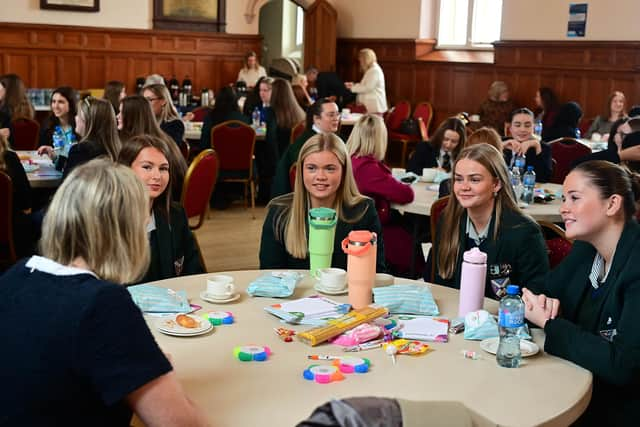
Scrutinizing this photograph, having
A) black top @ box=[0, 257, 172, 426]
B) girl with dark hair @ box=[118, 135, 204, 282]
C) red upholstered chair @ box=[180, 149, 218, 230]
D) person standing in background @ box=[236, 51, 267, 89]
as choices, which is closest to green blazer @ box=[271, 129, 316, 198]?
red upholstered chair @ box=[180, 149, 218, 230]

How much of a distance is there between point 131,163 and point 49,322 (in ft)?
6.22

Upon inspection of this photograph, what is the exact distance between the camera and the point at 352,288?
2.63 m

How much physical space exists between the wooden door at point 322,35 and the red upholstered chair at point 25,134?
6896 millimetres

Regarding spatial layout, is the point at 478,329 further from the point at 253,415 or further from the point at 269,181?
the point at 269,181

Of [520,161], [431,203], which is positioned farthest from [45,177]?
[520,161]

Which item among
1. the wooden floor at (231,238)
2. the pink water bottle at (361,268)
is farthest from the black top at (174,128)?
the pink water bottle at (361,268)

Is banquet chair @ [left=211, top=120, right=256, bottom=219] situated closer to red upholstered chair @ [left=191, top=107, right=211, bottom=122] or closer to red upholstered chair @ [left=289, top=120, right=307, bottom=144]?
red upholstered chair @ [left=289, top=120, right=307, bottom=144]

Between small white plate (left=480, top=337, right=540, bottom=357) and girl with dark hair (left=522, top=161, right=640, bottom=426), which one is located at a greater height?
girl with dark hair (left=522, top=161, right=640, bottom=426)

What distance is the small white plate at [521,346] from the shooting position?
2.27 meters

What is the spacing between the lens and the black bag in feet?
37.0

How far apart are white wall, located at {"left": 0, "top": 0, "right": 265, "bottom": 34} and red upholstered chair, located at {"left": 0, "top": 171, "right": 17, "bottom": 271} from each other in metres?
7.89

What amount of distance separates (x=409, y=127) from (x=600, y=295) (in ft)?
29.7

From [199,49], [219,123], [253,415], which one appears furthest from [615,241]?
[199,49]

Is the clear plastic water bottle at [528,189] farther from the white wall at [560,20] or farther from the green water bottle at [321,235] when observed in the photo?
the white wall at [560,20]
